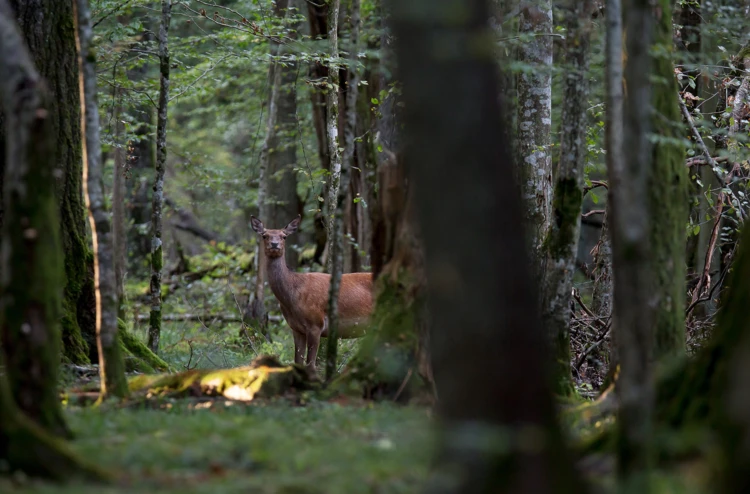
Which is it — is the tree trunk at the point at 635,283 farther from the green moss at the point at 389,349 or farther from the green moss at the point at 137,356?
the green moss at the point at 137,356

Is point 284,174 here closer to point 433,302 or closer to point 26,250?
point 26,250

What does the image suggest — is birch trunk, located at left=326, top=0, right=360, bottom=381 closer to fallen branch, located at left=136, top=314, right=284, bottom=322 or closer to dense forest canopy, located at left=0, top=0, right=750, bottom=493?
dense forest canopy, located at left=0, top=0, right=750, bottom=493

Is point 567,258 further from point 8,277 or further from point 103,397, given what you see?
point 8,277

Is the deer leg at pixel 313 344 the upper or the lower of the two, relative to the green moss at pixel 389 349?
lower

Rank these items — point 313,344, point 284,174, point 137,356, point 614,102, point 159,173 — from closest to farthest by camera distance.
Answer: point 614,102, point 137,356, point 159,173, point 313,344, point 284,174

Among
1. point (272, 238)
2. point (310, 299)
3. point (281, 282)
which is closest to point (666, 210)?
point (310, 299)

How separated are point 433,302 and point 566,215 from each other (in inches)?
170

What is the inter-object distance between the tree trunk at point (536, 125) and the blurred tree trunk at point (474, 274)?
6806 mm

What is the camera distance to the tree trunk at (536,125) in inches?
Answer: 444

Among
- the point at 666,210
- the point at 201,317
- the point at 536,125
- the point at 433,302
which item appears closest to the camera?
the point at 433,302

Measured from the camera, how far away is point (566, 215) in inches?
332

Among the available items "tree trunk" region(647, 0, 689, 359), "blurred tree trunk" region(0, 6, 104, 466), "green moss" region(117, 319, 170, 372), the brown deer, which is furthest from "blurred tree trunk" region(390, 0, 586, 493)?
the brown deer

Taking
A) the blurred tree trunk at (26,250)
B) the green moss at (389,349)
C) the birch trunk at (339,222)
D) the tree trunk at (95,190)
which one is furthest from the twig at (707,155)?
the blurred tree trunk at (26,250)

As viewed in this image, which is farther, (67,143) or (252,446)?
(67,143)
